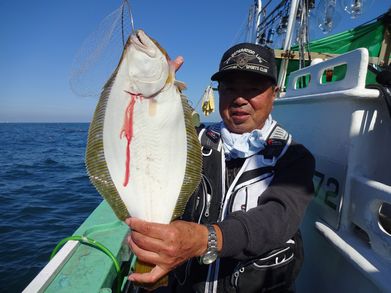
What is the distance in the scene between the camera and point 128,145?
3.84 ft

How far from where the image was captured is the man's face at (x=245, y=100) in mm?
1917

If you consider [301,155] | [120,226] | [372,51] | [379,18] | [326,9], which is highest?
[326,9]

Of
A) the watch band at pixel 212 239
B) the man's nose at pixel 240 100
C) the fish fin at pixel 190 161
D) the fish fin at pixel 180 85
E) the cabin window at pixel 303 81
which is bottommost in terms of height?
the watch band at pixel 212 239

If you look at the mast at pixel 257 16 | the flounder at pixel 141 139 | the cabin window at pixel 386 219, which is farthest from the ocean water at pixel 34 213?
the mast at pixel 257 16

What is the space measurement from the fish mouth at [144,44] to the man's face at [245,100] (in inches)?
34.9

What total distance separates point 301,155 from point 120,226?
81.3 inches

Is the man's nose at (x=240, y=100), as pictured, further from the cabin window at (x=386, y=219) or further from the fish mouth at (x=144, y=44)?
the cabin window at (x=386, y=219)

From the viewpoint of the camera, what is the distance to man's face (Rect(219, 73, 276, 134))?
6.29 ft

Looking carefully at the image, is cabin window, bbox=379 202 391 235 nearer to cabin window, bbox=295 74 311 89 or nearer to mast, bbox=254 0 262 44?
cabin window, bbox=295 74 311 89

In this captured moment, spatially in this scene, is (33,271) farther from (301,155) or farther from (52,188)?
(52,188)

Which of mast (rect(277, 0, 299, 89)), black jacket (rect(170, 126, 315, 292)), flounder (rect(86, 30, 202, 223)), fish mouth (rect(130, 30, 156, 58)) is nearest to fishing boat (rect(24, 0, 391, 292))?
black jacket (rect(170, 126, 315, 292))

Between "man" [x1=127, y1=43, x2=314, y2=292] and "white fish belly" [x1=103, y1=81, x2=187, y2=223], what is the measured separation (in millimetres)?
182

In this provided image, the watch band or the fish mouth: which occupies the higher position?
the fish mouth

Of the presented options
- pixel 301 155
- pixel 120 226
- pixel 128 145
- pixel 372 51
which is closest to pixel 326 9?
pixel 372 51
